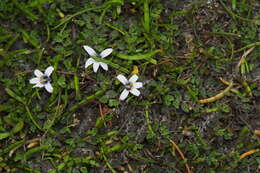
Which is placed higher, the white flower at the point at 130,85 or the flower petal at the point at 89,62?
the flower petal at the point at 89,62

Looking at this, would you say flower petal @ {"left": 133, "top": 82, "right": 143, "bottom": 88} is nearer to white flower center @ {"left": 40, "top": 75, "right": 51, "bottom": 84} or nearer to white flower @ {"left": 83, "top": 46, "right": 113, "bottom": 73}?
white flower @ {"left": 83, "top": 46, "right": 113, "bottom": 73}

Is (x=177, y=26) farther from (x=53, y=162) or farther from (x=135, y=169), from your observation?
(x=53, y=162)

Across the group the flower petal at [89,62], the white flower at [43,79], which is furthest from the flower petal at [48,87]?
the flower petal at [89,62]

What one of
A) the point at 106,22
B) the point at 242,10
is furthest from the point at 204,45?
the point at 106,22

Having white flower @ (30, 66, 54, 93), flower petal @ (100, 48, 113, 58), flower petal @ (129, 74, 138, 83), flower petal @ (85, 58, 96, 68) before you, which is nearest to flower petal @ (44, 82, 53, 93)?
white flower @ (30, 66, 54, 93)

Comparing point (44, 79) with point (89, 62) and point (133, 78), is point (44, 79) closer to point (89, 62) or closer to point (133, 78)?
point (89, 62)

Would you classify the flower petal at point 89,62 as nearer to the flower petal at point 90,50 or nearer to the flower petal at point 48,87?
the flower petal at point 90,50

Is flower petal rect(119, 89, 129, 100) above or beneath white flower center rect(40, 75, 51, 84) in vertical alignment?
beneath
